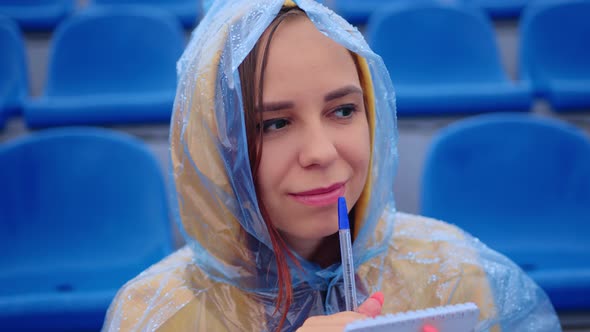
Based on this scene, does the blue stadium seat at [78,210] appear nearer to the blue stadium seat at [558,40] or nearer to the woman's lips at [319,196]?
the woman's lips at [319,196]

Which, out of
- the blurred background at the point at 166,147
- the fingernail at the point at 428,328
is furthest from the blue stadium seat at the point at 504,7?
the fingernail at the point at 428,328

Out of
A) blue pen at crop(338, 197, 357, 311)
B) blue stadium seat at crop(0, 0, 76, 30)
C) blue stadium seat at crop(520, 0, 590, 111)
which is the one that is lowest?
blue pen at crop(338, 197, 357, 311)

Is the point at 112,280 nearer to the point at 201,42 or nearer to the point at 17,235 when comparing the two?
the point at 17,235

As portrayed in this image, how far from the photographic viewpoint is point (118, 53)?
7.52 feet

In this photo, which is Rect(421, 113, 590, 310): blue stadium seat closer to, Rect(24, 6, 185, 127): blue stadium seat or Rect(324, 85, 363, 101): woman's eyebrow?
Rect(324, 85, 363, 101): woman's eyebrow

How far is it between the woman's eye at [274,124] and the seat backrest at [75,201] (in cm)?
79

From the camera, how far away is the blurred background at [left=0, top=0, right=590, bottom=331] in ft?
5.17

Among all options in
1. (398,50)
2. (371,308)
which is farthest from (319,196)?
(398,50)

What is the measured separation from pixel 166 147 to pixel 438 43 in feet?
3.39

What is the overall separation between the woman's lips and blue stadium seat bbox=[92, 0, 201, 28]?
2.00m

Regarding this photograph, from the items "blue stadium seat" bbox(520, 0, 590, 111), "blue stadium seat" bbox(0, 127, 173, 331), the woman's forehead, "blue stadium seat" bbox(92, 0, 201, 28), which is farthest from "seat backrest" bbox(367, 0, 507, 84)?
the woman's forehead

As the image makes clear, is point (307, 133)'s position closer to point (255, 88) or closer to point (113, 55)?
point (255, 88)

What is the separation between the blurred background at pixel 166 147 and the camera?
5.17 ft

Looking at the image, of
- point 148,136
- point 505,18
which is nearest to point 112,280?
point 148,136
